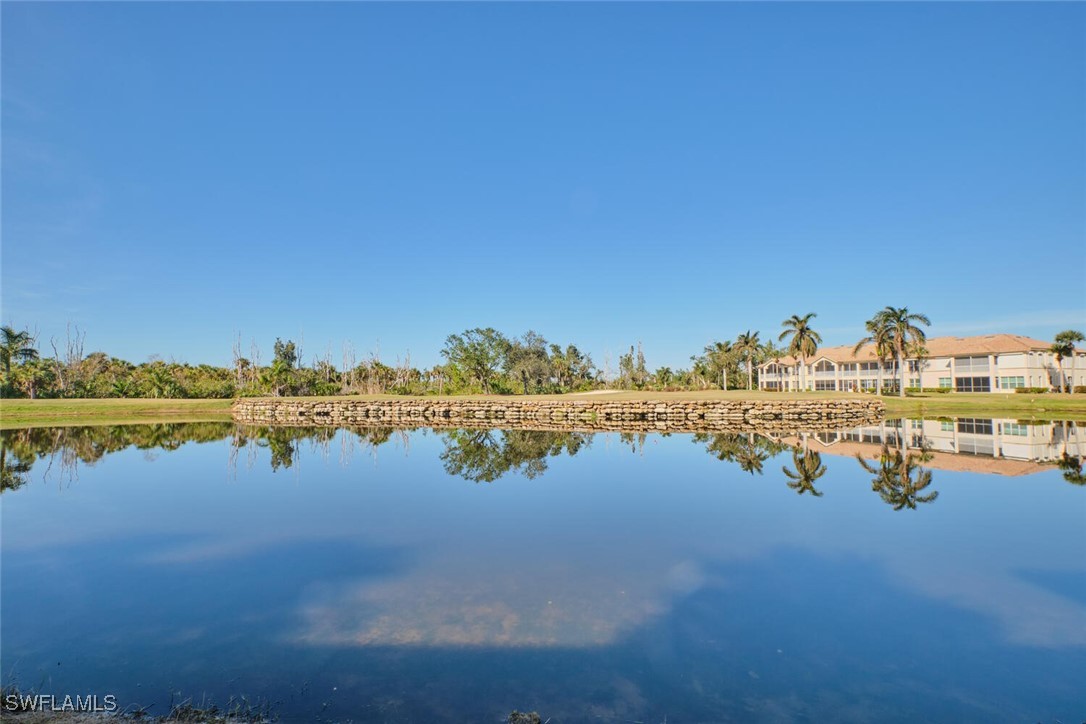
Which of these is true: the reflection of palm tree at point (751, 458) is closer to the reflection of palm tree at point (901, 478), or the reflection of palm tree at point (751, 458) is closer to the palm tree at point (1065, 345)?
the reflection of palm tree at point (901, 478)

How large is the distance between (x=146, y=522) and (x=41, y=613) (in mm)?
5370

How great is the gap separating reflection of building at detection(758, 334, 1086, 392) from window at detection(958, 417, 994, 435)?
22.6 m

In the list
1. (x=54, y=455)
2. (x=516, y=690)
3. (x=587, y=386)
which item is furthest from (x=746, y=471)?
(x=587, y=386)

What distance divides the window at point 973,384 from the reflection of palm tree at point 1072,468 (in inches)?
2073

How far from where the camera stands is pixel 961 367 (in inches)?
2601

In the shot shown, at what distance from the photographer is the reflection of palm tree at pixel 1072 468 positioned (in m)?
15.8

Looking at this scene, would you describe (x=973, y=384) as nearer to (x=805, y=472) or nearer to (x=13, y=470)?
(x=805, y=472)

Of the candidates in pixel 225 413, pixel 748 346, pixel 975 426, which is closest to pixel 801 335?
pixel 748 346

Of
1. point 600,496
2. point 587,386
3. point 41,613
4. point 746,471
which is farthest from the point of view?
point 587,386

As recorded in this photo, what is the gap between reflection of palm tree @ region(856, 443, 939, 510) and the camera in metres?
13.4

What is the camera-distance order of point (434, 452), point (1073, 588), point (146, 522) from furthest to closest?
point (434, 452), point (146, 522), point (1073, 588)

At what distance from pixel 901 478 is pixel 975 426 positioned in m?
22.9

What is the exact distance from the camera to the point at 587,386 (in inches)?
2985

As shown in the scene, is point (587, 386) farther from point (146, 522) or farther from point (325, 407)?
point (146, 522)
